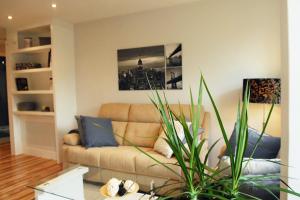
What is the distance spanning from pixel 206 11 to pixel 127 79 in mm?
1604

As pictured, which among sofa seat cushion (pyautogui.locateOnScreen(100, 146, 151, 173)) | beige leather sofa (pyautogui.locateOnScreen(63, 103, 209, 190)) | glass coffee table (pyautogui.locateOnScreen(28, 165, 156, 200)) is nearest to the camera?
glass coffee table (pyautogui.locateOnScreen(28, 165, 156, 200))

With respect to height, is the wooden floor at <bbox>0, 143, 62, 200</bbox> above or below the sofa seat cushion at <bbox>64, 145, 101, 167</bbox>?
below

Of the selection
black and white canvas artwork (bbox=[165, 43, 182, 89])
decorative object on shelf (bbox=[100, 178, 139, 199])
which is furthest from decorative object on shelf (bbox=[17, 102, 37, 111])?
decorative object on shelf (bbox=[100, 178, 139, 199])

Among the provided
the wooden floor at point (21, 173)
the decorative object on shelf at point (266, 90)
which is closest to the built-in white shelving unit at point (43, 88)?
the wooden floor at point (21, 173)

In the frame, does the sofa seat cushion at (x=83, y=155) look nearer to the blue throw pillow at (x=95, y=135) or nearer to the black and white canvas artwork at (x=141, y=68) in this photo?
the blue throw pillow at (x=95, y=135)

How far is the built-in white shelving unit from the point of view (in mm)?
3910

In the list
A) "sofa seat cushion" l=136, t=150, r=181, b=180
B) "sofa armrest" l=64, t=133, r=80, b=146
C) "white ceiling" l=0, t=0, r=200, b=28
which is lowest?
"sofa seat cushion" l=136, t=150, r=181, b=180

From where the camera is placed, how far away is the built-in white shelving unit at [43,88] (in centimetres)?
391

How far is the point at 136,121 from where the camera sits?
11.4 ft

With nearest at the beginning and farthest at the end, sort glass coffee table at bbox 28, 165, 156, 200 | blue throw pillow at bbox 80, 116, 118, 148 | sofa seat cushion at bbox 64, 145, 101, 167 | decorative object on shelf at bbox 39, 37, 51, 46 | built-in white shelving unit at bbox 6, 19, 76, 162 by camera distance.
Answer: glass coffee table at bbox 28, 165, 156, 200 < sofa seat cushion at bbox 64, 145, 101, 167 < blue throw pillow at bbox 80, 116, 118, 148 < built-in white shelving unit at bbox 6, 19, 76, 162 < decorative object on shelf at bbox 39, 37, 51, 46

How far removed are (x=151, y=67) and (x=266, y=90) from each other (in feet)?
5.65

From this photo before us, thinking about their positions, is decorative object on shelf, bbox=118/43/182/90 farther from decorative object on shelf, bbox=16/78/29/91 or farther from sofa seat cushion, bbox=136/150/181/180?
decorative object on shelf, bbox=16/78/29/91

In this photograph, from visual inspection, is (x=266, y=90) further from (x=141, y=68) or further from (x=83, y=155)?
(x=83, y=155)
